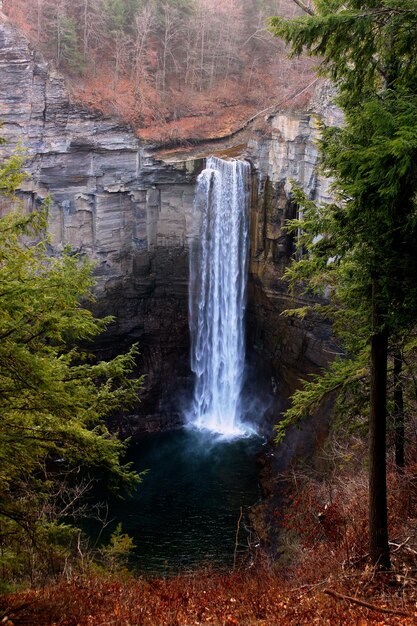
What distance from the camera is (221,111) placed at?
92.3 feet

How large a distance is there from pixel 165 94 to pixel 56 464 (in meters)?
17.6

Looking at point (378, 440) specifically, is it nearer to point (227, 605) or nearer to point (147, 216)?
point (227, 605)

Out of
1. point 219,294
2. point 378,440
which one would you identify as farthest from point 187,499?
point 378,440

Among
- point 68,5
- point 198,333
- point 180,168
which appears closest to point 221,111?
point 180,168

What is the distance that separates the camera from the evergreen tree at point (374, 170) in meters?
5.14

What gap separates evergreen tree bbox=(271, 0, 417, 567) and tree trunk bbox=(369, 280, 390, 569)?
11mm

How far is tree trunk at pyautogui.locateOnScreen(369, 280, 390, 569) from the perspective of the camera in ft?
21.4

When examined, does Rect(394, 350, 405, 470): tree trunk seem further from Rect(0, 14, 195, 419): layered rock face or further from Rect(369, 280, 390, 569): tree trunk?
Rect(0, 14, 195, 419): layered rock face

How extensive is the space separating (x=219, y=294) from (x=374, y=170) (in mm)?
21719

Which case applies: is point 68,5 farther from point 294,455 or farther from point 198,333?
point 294,455

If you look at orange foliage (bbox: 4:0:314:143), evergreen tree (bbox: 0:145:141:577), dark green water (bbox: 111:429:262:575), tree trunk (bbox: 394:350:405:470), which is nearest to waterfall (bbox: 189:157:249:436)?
dark green water (bbox: 111:429:262:575)

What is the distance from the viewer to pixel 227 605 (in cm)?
741

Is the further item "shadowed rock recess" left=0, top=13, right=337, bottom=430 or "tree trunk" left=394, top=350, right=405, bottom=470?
"shadowed rock recess" left=0, top=13, right=337, bottom=430

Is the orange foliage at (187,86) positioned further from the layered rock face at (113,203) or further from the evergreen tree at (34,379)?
the evergreen tree at (34,379)
